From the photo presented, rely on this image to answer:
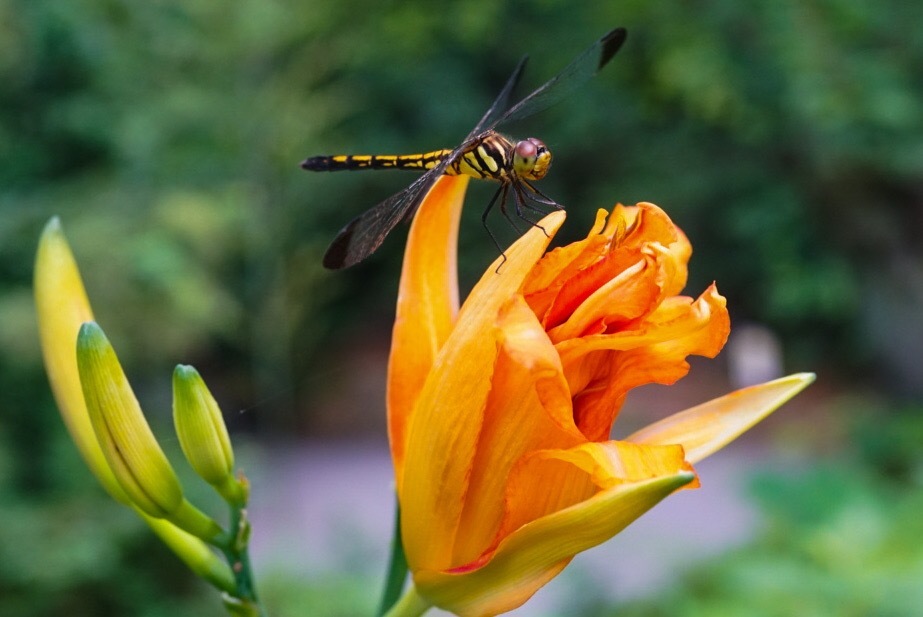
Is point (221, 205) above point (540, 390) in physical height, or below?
above

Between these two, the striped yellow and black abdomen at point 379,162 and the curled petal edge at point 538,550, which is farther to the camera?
the striped yellow and black abdomen at point 379,162

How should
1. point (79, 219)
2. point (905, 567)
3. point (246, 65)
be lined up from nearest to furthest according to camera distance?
point (905, 567)
point (79, 219)
point (246, 65)

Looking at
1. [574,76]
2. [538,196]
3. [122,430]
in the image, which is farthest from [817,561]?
[122,430]

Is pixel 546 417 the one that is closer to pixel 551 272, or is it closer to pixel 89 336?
pixel 551 272

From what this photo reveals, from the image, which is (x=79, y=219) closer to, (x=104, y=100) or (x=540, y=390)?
(x=104, y=100)

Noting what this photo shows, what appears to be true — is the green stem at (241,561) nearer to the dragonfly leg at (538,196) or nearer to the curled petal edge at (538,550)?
the curled petal edge at (538,550)

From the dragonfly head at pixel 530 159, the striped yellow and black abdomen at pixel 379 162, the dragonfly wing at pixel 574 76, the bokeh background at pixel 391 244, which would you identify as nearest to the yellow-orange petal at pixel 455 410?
the dragonfly head at pixel 530 159

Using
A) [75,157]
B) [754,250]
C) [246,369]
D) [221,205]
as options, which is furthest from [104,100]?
[754,250]
